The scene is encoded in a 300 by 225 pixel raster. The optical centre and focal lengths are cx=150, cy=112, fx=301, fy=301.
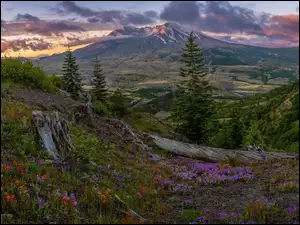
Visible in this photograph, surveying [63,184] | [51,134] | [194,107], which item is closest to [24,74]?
[51,134]

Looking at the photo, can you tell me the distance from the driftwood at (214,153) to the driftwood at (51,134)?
10044mm

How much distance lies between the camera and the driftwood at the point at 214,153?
1961 cm

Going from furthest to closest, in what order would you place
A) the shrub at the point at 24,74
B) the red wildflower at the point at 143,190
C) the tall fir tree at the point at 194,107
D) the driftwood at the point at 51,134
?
the tall fir tree at the point at 194,107 < the shrub at the point at 24,74 < the driftwood at the point at 51,134 < the red wildflower at the point at 143,190

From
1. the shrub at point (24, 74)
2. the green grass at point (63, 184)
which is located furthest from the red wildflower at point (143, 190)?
the shrub at point (24, 74)

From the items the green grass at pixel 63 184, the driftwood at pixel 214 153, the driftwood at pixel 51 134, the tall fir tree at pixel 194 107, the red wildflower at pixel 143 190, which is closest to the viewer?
the green grass at pixel 63 184

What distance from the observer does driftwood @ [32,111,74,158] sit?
36.2 feet

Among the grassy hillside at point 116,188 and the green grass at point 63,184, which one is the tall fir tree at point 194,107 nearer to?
the grassy hillside at point 116,188

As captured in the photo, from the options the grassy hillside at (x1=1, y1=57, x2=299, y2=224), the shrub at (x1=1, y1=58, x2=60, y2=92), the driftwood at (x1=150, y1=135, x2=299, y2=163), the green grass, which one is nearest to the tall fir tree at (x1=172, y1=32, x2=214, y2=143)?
the driftwood at (x1=150, y1=135, x2=299, y2=163)

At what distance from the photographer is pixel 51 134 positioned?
11500 millimetres

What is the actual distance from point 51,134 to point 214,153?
488 inches

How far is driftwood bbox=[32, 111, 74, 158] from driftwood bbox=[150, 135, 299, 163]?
10.0 meters

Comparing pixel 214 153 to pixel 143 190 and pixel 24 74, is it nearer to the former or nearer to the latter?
pixel 143 190

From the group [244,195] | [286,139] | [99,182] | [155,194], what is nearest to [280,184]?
[244,195]

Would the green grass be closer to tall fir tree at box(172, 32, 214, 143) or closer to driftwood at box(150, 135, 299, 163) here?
driftwood at box(150, 135, 299, 163)
